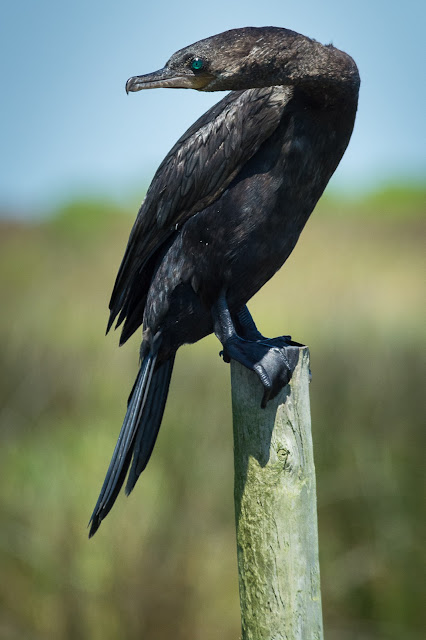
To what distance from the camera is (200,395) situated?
3.98 m

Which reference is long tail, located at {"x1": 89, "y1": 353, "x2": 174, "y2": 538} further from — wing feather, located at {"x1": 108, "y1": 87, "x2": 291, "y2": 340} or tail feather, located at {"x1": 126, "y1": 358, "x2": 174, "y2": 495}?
wing feather, located at {"x1": 108, "y1": 87, "x2": 291, "y2": 340}

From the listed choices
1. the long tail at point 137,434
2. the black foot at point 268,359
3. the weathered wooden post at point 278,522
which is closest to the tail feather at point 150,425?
the long tail at point 137,434

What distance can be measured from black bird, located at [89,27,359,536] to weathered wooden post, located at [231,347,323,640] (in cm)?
12

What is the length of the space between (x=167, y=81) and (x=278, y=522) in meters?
1.35

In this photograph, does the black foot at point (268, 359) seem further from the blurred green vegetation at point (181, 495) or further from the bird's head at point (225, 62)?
the blurred green vegetation at point (181, 495)

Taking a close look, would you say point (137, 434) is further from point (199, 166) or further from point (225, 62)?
point (225, 62)

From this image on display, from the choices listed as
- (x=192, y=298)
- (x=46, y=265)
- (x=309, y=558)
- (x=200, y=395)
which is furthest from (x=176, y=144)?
(x=46, y=265)

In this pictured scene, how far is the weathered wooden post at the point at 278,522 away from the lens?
201 centimetres

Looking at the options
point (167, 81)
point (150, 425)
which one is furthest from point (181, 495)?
point (167, 81)

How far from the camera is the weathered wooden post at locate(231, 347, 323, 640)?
201 centimetres

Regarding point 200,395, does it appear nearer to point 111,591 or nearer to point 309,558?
point 111,591

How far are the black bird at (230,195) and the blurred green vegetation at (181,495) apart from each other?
1.02 metres

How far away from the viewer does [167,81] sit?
6.71ft

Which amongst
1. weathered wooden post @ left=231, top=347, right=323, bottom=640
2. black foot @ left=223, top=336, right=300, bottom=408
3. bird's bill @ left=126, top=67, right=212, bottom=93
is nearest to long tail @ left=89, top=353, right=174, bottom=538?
black foot @ left=223, top=336, right=300, bottom=408
